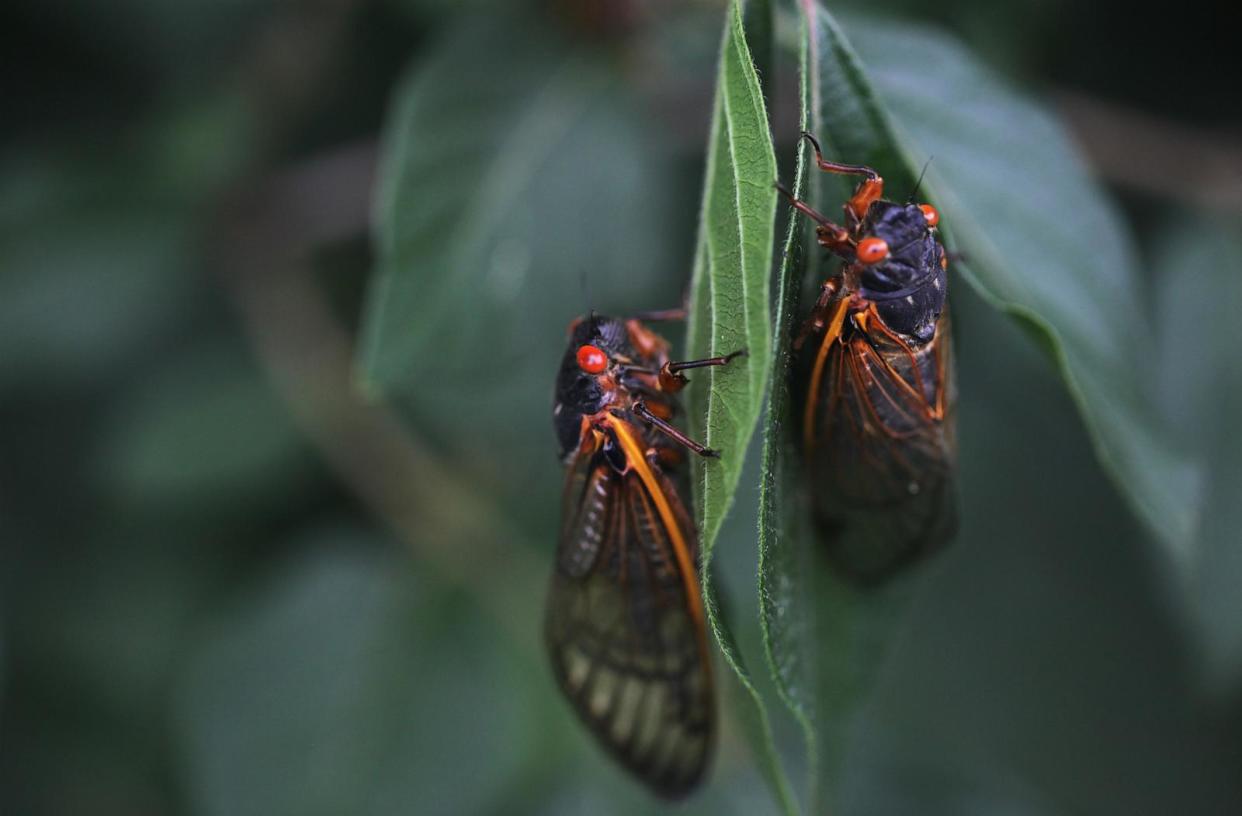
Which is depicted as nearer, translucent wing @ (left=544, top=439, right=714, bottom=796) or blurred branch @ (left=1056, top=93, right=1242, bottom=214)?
translucent wing @ (left=544, top=439, right=714, bottom=796)

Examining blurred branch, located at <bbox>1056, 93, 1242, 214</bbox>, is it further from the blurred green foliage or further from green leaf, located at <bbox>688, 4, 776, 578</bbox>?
green leaf, located at <bbox>688, 4, 776, 578</bbox>

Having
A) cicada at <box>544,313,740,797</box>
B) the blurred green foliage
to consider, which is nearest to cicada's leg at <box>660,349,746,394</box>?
cicada at <box>544,313,740,797</box>

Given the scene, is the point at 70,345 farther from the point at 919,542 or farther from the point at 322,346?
the point at 919,542

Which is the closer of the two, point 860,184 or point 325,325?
point 860,184

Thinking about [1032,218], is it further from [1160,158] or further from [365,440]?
[365,440]

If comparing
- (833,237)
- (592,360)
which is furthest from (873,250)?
(592,360)

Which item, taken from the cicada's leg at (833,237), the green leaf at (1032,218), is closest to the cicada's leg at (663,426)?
the cicada's leg at (833,237)

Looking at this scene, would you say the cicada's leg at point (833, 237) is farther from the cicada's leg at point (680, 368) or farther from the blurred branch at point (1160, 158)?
the blurred branch at point (1160, 158)
